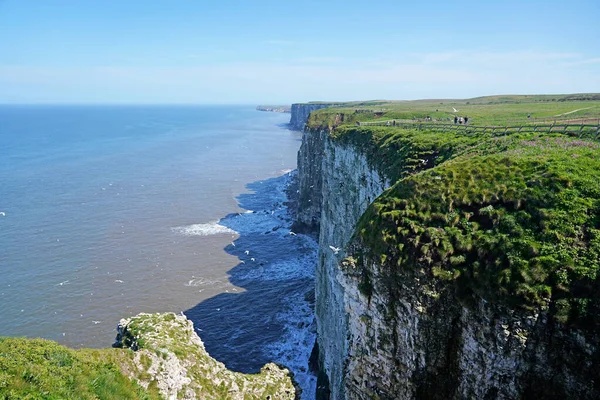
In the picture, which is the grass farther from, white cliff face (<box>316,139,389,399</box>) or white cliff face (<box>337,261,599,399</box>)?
white cliff face (<box>316,139,389,399</box>)

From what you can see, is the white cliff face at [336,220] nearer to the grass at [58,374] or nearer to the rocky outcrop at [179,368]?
the rocky outcrop at [179,368]

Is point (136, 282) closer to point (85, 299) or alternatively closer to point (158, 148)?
point (85, 299)

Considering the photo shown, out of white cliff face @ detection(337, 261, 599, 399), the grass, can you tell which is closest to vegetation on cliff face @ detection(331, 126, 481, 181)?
white cliff face @ detection(337, 261, 599, 399)

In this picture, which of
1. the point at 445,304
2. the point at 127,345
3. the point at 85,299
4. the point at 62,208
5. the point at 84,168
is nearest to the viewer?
the point at 445,304

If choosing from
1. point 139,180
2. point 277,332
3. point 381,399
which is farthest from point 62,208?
point 381,399

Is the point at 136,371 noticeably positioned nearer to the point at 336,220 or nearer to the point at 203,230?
the point at 336,220

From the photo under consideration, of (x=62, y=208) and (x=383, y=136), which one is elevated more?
(x=383, y=136)
